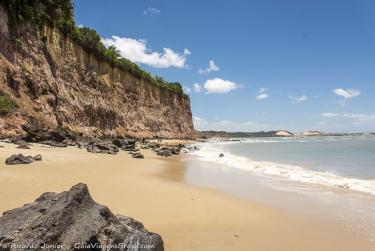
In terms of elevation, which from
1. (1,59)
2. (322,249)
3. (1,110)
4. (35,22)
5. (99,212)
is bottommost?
(322,249)

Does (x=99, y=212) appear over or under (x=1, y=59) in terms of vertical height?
under

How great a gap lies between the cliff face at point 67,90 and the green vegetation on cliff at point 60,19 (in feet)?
2.81

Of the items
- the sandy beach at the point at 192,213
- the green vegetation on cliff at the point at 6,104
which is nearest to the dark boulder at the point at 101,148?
the green vegetation on cliff at the point at 6,104

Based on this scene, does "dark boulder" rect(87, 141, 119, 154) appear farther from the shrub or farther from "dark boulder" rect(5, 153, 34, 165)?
"dark boulder" rect(5, 153, 34, 165)

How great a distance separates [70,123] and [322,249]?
28818 mm

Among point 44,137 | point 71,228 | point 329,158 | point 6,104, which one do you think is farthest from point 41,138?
point 329,158

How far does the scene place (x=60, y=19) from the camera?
110 ft

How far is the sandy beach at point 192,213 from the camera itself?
494cm

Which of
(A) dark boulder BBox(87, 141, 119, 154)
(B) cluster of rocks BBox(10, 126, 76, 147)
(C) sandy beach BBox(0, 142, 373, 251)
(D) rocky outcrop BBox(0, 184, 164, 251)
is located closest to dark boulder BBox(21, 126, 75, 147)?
(B) cluster of rocks BBox(10, 126, 76, 147)

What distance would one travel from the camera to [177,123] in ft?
253

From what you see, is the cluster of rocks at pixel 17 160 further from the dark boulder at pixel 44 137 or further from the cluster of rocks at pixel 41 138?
the dark boulder at pixel 44 137

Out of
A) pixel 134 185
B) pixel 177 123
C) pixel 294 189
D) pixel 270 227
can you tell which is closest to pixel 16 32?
pixel 134 185

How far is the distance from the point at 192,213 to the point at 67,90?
30.3 m

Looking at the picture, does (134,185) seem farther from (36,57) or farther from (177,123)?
(177,123)
